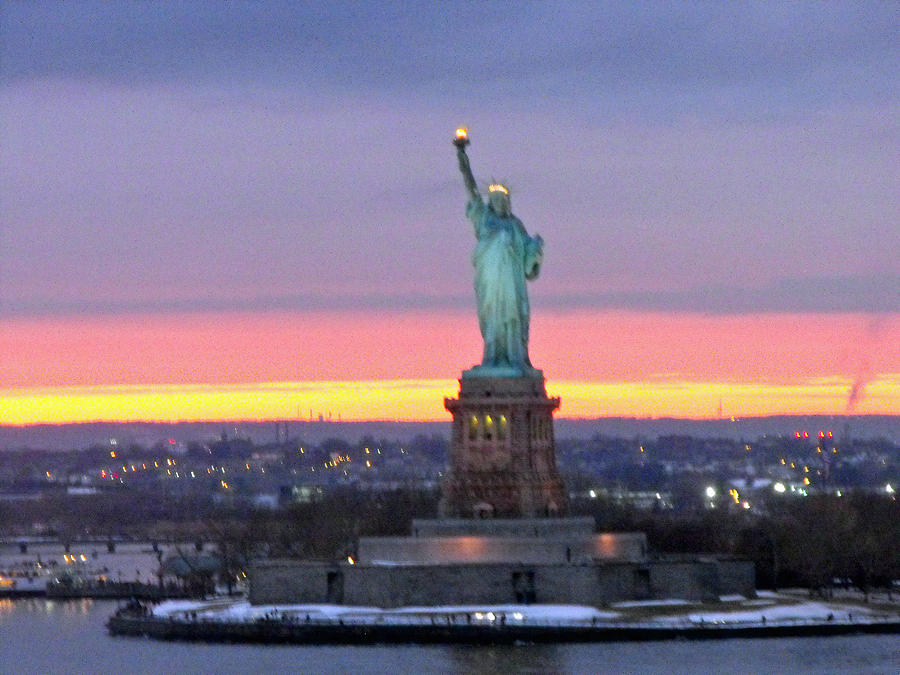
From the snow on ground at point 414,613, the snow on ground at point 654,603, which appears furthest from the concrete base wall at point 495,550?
the snow on ground at point 414,613

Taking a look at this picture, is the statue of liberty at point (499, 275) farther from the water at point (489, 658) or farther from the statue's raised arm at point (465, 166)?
the water at point (489, 658)

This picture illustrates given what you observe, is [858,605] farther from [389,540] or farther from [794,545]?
[389,540]

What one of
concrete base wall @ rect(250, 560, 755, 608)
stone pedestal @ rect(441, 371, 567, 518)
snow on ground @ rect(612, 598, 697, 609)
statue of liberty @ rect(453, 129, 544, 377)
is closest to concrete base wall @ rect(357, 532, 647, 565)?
concrete base wall @ rect(250, 560, 755, 608)

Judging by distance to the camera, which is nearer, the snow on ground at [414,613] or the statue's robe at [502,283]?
the snow on ground at [414,613]

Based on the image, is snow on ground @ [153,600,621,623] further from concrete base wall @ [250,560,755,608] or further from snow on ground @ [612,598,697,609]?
snow on ground @ [612,598,697,609]

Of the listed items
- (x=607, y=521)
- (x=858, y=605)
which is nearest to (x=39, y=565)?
(x=607, y=521)
